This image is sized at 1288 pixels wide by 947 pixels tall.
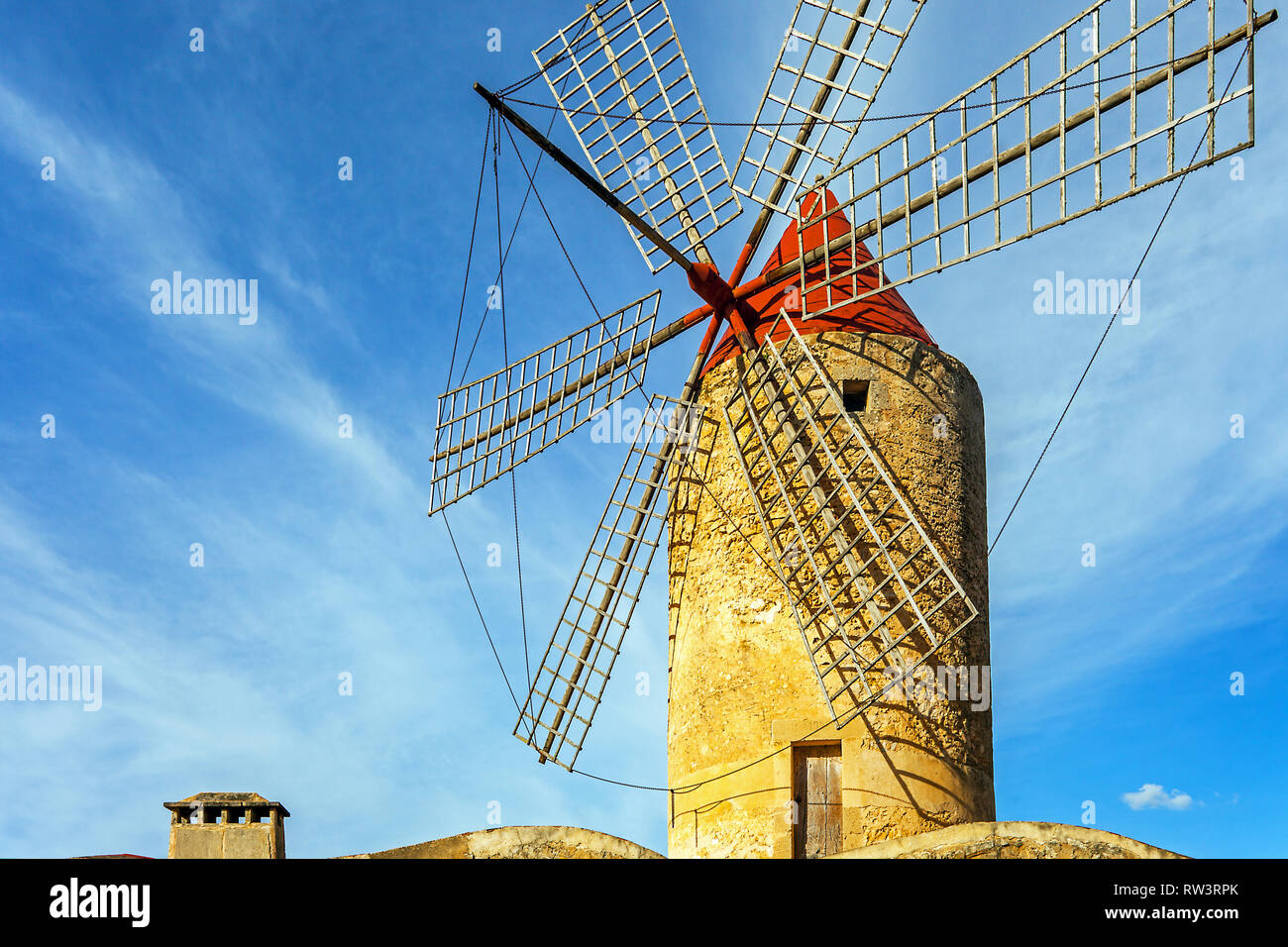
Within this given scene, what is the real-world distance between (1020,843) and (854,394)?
3.32 meters

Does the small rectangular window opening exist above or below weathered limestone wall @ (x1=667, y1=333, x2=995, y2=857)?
above

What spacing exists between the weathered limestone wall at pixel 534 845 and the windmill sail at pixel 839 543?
1.76m

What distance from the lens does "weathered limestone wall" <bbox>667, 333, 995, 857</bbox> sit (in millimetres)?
8367

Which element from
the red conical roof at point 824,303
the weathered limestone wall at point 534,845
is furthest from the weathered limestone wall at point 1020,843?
the red conical roof at point 824,303

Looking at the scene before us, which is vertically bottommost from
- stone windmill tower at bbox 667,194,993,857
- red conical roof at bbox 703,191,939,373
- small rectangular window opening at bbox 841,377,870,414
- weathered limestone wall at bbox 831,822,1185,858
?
weathered limestone wall at bbox 831,822,1185,858

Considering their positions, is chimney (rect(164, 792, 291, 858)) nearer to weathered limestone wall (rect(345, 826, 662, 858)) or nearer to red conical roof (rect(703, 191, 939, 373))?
weathered limestone wall (rect(345, 826, 662, 858))

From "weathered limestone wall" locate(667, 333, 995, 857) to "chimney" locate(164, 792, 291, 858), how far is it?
8.58ft

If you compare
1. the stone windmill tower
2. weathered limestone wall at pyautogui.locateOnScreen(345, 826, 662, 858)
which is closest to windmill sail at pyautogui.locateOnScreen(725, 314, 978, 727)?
the stone windmill tower

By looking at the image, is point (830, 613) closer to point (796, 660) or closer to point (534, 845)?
point (796, 660)

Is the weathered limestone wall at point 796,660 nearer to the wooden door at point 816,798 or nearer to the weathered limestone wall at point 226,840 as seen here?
the wooden door at point 816,798

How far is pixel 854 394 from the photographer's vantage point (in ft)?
30.2

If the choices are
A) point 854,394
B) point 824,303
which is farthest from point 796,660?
point 824,303
